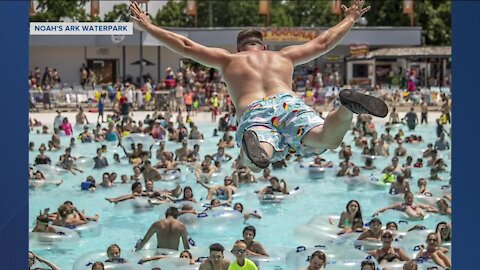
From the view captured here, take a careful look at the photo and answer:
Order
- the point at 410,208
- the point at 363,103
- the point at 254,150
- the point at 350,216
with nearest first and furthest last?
the point at 363,103 → the point at 254,150 → the point at 350,216 → the point at 410,208

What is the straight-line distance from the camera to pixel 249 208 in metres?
14.9

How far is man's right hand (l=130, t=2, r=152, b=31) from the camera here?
229 inches

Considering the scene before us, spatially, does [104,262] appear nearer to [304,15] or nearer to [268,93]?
[268,93]

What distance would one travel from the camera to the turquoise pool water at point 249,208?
1242 centimetres

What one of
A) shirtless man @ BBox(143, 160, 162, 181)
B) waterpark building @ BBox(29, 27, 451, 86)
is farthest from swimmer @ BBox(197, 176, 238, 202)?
waterpark building @ BBox(29, 27, 451, 86)

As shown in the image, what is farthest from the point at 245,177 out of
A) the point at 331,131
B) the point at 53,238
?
the point at 331,131

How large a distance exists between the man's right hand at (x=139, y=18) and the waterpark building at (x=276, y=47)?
29871 mm

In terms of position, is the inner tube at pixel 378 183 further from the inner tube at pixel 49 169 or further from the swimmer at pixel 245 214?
the inner tube at pixel 49 169

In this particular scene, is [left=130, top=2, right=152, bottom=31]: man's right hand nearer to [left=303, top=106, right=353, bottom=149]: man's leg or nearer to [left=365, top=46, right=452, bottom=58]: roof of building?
[left=303, top=106, right=353, bottom=149]: man's leg

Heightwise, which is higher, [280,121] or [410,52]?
[410,52]

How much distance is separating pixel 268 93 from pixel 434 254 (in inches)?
197

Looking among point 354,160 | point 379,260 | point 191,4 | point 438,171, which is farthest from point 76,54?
point 379,260

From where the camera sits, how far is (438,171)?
1769 centimetres

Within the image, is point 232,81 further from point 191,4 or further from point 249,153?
point 191,4
